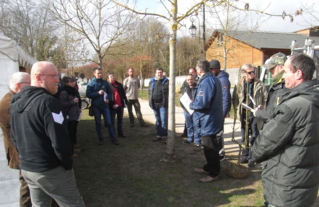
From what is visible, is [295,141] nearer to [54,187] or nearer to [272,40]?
[54,187]

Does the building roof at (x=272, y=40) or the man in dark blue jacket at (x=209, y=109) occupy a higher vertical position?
the building roof at (x=272, y=40)

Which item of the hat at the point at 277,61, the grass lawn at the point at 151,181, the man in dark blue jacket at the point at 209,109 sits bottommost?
the grass lawn at the point at 151,181

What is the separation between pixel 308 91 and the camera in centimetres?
176

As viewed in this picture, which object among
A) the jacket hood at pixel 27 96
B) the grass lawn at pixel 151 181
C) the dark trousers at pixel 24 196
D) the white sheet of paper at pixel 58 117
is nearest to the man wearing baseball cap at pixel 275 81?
the grass lawn at pixel 151 181

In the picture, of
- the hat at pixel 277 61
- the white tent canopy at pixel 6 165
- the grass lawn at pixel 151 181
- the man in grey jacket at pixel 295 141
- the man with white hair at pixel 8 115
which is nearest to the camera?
the man in grey jacket at pixel 295 141

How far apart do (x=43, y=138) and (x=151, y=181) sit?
7.76ft

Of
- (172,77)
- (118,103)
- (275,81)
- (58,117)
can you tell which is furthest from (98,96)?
(275,81)

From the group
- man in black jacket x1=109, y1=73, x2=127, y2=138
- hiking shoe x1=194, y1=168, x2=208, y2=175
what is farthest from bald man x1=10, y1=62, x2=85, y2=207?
man in black jacket x1=109, y1=73, x2=127, y2=138

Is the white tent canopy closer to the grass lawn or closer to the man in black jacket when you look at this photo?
the grass lawn

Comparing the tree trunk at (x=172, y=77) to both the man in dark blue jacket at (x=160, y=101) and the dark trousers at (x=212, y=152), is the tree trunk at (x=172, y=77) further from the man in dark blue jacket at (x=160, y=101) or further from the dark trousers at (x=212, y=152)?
the man in dark blue jacket at (x=160, y=101)

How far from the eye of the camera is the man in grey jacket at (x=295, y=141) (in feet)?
5.76

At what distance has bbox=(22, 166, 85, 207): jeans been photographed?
1.96m

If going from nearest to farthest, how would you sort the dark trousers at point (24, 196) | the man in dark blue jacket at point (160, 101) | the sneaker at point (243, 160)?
1. the dark trousers at point (24, 196)
2. the sneaker at point (243, 160)
3. the man in dark blue jacket at point (160, 101)

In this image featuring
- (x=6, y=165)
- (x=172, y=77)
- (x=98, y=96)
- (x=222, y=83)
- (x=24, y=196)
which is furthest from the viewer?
(x=98, y=96)
